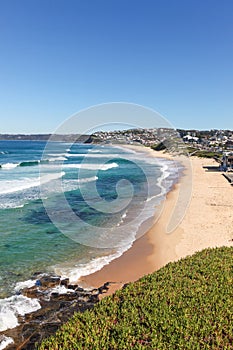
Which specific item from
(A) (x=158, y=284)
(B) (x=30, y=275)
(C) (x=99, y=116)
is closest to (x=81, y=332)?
(A) (x=158, y=284)

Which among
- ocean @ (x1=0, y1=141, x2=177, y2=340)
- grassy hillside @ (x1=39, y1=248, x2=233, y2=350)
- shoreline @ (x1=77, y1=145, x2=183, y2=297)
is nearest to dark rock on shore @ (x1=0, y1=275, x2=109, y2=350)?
ocean @ (x1=0, y1=141, x2=177, y2=340)

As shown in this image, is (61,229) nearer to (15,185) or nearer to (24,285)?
(24,285)

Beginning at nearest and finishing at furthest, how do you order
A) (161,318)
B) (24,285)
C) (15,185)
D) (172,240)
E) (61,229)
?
(161,318) < (24,285) < (172,240) < (61,229) < (15,185)

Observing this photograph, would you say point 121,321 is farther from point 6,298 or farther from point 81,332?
point 6,298

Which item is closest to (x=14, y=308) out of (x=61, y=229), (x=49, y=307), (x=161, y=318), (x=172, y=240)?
(x=49, y=307)

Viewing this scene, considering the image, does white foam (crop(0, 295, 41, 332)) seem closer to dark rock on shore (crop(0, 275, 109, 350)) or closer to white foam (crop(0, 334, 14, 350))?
dark rock on shore (crop(0, 275, 109, 350))
